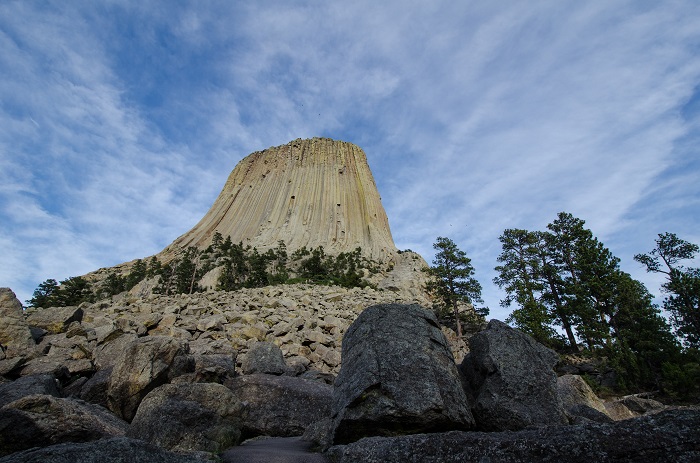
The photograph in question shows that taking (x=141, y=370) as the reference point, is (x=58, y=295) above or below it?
above

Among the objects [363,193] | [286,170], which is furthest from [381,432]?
[286,170]

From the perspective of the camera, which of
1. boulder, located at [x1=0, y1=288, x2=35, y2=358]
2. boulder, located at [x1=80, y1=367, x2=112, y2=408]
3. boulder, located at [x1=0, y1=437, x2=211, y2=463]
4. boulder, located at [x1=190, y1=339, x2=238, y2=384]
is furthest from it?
boulder, located at [x1=0, y1=288, x2=35, y2=358]

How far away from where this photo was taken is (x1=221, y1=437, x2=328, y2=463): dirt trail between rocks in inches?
208

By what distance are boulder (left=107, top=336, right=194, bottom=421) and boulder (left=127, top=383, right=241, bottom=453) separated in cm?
156

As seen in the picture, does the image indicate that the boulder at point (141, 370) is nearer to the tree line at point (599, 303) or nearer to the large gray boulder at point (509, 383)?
the large gray boulder at point (509, 383)

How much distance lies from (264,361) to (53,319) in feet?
32.1

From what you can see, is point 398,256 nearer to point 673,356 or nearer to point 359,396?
point 673,356

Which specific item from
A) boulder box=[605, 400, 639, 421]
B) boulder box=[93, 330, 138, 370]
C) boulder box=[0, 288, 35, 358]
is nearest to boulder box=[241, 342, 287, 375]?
boulder box=[93, 330, 138, 370]

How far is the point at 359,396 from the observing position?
5340 mm

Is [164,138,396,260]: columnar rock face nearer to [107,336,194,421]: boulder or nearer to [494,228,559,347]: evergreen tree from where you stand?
[494,228,559,347]: evergreen tree

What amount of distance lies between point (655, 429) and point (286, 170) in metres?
96.5

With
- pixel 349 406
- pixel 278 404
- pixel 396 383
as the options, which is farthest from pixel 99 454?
pixel 278 404

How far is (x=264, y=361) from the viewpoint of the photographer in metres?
11.5

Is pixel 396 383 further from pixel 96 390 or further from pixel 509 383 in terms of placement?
pixel 96 390
